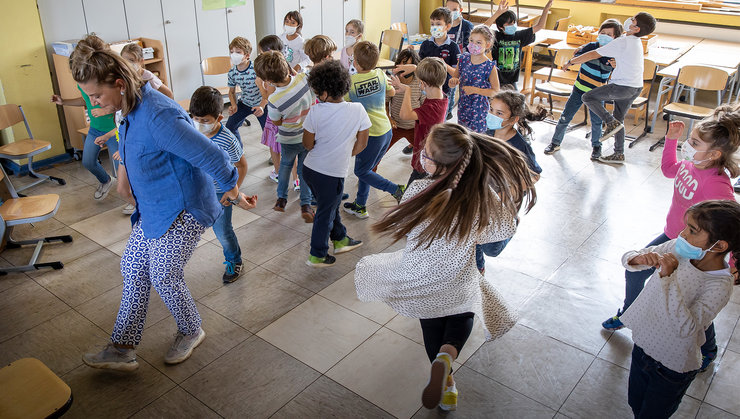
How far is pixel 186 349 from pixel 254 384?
486 mm

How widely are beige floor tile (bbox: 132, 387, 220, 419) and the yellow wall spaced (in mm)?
4236

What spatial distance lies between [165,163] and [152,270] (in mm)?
587

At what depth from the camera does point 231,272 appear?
4.06m

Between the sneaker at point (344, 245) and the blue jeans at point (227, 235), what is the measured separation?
0.76m

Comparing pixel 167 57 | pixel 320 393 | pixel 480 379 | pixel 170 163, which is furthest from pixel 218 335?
pixel 167 57

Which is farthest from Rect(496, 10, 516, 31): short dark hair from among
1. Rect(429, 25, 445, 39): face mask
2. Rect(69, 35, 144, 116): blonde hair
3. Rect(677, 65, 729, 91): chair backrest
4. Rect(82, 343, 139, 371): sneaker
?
Rect(82, 343, 139, 371): sneaker

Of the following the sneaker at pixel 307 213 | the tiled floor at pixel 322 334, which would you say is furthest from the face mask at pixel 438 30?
the sneaker at pixel 307 213

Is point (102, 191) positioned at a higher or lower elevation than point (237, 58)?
lower

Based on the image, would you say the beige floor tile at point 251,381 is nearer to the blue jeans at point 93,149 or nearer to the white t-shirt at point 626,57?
the blue jeans at point 93,149

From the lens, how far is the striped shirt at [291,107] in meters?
4.32

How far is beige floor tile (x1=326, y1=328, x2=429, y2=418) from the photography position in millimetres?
3018

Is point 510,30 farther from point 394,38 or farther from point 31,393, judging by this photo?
point 31,393

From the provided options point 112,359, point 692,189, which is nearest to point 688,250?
point 692,189

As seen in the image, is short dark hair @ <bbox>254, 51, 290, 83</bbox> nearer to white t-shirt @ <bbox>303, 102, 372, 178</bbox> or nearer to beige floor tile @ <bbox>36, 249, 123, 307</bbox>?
white t-shirt @ <bbox>303, 102, 372, 178</bbox>
